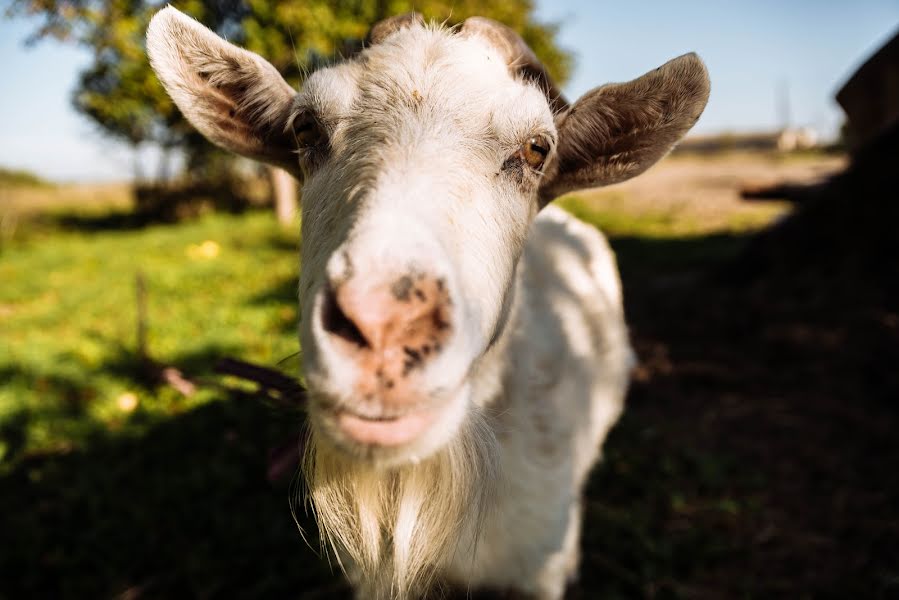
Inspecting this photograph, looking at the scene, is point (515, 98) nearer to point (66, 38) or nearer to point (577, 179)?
point (577, 179)

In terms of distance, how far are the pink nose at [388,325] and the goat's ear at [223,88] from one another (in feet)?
3.36

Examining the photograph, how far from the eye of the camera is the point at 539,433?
2287 millimetres

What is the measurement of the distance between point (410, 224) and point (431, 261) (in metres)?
0.12

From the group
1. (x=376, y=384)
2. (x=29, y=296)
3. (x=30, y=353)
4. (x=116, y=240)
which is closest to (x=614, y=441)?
(x=376, y=384)

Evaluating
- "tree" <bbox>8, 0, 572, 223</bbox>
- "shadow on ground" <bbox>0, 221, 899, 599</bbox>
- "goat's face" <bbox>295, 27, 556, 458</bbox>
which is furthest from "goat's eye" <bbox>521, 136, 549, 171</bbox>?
"tree" <bbox>8, 0, 572, 223</bbox>

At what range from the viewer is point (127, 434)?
4066mm

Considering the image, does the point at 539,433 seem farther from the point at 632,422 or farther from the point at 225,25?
the point at 225,25

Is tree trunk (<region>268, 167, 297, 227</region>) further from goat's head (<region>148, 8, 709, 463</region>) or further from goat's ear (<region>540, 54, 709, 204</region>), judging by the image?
goat's ear (<region>540, 54, 709, 204</region>)

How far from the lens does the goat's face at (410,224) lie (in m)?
1.11

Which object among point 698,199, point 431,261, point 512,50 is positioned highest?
point 698,199

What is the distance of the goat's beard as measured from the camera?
61.0 inches

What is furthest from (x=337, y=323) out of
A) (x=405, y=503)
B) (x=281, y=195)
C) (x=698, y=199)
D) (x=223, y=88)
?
(x=698, y=199)

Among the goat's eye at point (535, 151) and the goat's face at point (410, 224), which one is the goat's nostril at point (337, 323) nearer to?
the goat's face at point (410, 224)

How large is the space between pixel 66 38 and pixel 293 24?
4.02 meters
